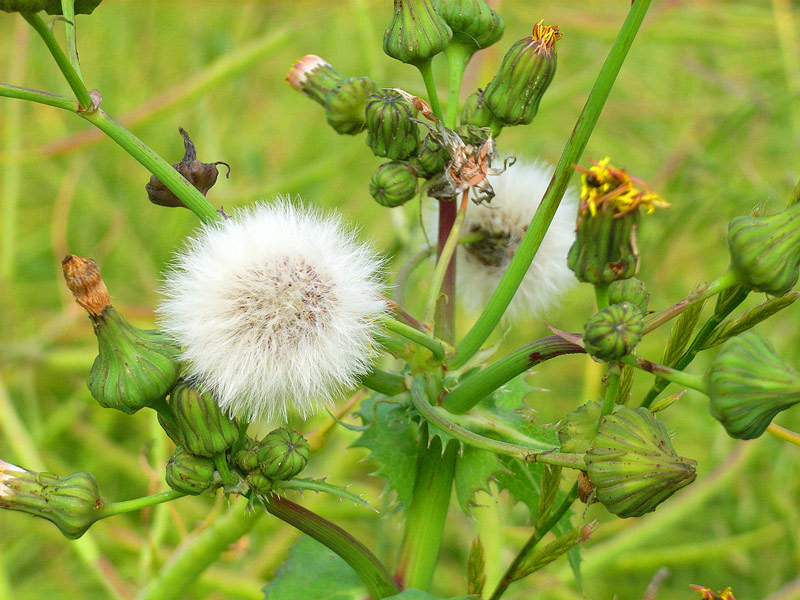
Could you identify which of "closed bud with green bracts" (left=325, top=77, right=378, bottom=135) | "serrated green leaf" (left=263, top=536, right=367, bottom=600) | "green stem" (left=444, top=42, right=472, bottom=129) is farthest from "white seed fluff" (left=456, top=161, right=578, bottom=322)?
"serrated green leaf" (left=263, top=536, right=367, bottom=600)

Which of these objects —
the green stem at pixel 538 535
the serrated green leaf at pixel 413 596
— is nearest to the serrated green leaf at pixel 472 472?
the green stem at pixel 538 535

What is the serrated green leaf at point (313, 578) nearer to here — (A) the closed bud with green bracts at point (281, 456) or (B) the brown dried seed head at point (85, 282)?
(A) the closed bud with green bracts at point (281, 456)

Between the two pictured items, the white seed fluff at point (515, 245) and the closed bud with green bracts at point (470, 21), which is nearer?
the closed bud with green bracts at point (470, 21)

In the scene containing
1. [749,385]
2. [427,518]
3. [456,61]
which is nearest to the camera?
[749,385]

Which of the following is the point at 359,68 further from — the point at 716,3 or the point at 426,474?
the point at 426,474

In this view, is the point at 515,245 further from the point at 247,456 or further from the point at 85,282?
the point at 85,282

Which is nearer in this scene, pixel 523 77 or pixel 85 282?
pixel 85 282

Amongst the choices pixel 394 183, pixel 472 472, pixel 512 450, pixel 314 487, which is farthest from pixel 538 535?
pixel 394 183

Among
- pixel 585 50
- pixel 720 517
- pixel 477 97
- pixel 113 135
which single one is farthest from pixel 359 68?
pixel 113 135
